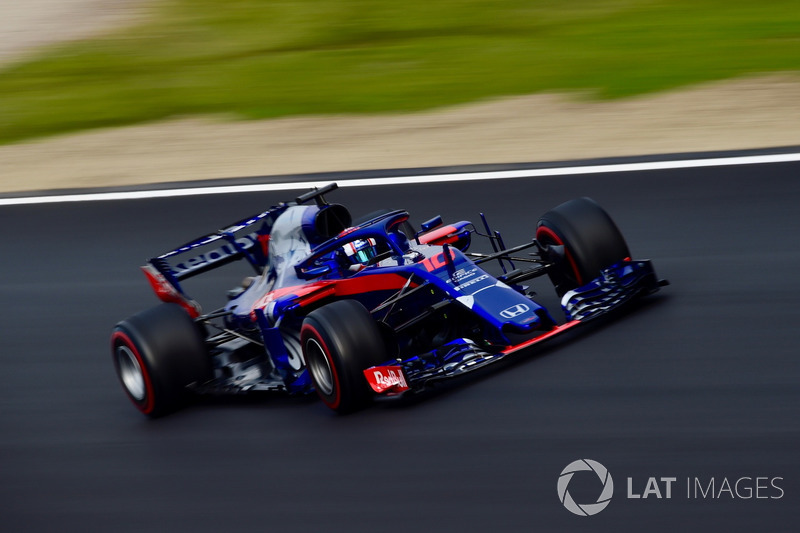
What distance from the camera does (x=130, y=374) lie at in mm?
6605

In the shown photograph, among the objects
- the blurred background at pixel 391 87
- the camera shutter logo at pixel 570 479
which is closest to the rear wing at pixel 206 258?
the camera shutter logo at pixel 570 479

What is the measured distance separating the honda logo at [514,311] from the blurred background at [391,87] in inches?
192

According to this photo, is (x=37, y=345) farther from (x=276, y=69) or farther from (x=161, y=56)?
(x=161, y=56)

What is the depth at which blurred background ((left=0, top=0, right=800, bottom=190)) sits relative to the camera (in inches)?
444

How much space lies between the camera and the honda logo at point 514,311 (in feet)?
19.3

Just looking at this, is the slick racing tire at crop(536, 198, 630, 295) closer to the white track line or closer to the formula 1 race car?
the formula 1 race car

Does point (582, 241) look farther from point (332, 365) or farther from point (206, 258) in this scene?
point (206, 258)

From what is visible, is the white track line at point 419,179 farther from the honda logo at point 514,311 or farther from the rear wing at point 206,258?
the honda logo at point 514,311

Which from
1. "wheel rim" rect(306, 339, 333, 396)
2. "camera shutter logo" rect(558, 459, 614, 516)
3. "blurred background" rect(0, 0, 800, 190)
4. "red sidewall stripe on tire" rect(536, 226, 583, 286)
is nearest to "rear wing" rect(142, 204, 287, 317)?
"wheel rim" rect(306, 339, 333, 396)

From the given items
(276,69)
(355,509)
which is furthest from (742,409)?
(276,69)

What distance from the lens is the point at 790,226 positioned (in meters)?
8.25

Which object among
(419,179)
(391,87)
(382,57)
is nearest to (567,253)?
(419,179)

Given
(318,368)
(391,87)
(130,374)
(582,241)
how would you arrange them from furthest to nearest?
1. (391,87)
2. (130,374)
3. (582,241)
4. (318,368)

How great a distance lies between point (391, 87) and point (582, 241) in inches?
300
